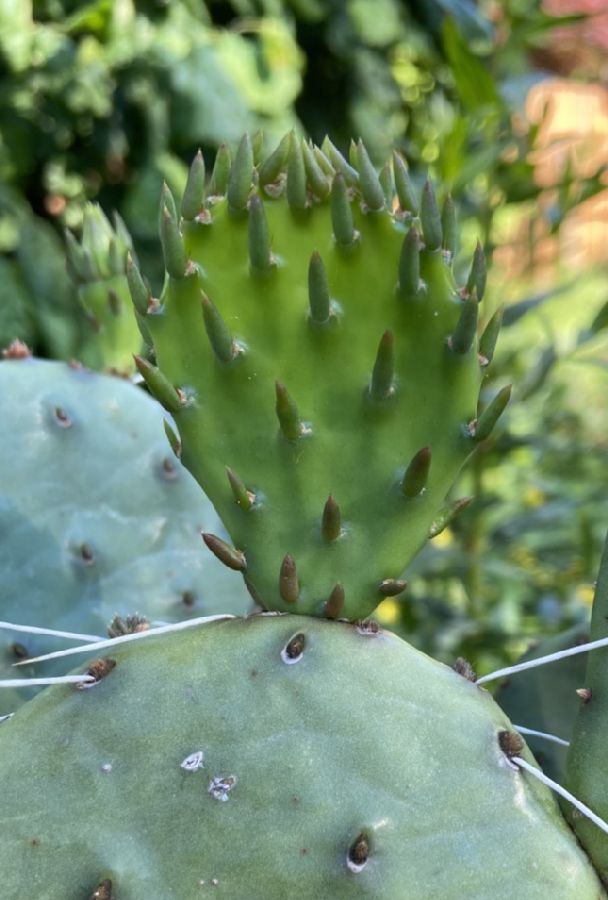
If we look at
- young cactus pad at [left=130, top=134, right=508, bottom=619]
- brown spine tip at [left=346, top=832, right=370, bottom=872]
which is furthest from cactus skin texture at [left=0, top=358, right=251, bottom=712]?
brown spine tip at [left=346, top=832, right=370, bottom=872]

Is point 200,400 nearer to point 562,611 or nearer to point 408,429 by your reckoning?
point 408,429

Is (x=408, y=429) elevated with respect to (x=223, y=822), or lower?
elevated

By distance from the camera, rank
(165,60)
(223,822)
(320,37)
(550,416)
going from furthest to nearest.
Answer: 1. (320,37)
2. (550,416)
3. (165,60)
4. (223,822)

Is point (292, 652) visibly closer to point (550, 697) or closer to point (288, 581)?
point (288, 581)

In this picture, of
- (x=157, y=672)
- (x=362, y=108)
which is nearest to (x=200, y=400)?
(x=157, y=672)

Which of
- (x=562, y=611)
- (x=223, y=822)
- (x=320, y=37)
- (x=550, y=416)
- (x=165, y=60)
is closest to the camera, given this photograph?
(x=223, y=822)

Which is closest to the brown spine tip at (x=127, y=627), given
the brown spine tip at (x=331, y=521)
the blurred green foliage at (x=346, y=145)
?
the brown spine tip at (x=331, y=521)
